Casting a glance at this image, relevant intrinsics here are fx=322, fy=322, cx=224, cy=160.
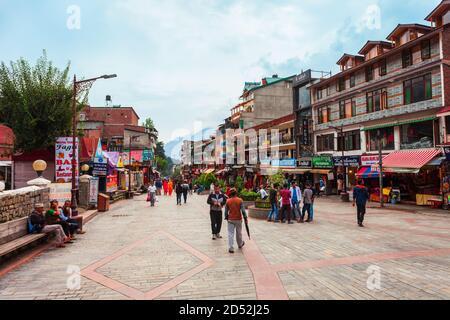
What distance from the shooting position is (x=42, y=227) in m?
9.26

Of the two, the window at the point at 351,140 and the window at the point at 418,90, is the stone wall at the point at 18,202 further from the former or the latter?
the window at the point at 351,140

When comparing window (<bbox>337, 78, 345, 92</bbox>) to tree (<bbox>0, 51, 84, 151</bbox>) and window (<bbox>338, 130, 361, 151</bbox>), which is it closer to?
window (<bbox>338, 130, 361, 151</bbox>)

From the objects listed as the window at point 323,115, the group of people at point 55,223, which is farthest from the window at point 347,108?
the group of people at point 55,223

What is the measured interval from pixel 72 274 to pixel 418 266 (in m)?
7.06

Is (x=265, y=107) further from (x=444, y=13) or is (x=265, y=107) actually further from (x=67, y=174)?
(x=67, y=174)

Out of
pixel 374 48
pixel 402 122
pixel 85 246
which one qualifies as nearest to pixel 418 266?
pixel 85 246

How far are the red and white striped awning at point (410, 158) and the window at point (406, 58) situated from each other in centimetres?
639

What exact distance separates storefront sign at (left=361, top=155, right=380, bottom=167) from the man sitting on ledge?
21.5 m

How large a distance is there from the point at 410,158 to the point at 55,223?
2080cm

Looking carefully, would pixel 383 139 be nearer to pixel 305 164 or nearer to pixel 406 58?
pixel 406 58

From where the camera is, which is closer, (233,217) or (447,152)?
(233,217)

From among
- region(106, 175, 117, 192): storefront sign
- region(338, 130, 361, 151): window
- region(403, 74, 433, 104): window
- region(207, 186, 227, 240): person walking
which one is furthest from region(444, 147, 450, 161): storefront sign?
region(106, 175, 117, 192): storefront sign

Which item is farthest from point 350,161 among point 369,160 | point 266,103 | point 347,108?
point 266,103

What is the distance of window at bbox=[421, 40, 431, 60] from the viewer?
70.8ft
